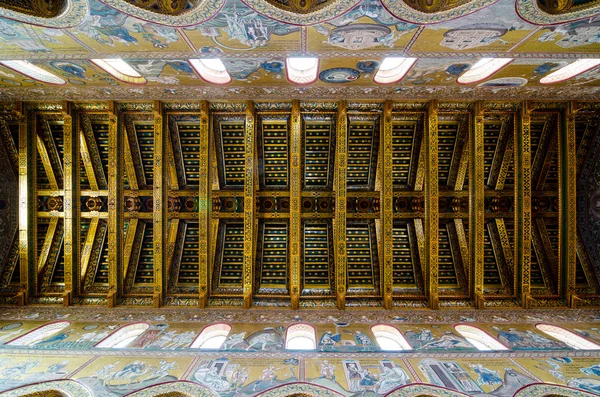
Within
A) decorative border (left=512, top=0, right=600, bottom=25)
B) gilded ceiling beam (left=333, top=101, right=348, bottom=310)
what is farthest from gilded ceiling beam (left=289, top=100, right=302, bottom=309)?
decorative border (left=512, top=0, right=600, bottom=25)

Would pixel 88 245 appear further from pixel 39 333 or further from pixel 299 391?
pixel 299 391

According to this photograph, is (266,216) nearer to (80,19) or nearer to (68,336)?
(68,336)

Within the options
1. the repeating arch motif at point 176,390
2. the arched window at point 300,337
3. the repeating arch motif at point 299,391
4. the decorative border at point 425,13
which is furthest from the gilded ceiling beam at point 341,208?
the repeating arch motif at point 176,390

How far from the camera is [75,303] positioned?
10.4 metres

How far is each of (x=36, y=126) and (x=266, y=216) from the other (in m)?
8.25

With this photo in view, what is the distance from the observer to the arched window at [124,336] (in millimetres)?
8375

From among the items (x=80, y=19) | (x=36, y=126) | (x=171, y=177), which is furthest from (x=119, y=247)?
(x=80, y=19)

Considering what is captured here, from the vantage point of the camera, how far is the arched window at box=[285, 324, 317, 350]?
8422mm

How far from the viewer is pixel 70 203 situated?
10.4 m

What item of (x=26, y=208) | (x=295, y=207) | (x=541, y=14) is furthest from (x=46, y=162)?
(x=541, y=14)

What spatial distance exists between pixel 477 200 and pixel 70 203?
13123 mm

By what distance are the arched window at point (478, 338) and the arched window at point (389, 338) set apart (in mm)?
1740

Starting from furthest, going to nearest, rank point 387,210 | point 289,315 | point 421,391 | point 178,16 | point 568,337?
1. point 387,210
2. point 289,315
3. point 568,337
4. point 421,391
5. point 178,16

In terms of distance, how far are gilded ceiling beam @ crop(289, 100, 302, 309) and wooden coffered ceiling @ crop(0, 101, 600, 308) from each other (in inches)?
1.8
